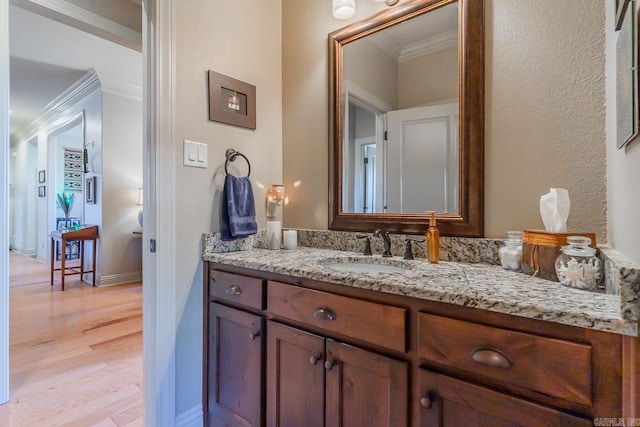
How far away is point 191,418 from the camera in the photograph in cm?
147

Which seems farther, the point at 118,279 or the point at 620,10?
the point at 118,279

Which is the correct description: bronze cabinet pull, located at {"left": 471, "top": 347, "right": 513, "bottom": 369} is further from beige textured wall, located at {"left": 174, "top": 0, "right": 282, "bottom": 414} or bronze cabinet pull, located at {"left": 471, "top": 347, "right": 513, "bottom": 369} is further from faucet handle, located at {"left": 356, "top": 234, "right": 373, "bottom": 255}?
beige textured wall, located at {"left": 174, "top": 0, "right": 282, "bottom": 414}

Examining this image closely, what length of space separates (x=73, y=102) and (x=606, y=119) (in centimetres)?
611

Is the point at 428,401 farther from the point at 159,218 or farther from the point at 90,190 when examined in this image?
the point at 90,190

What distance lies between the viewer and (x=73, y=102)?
15.6 ft

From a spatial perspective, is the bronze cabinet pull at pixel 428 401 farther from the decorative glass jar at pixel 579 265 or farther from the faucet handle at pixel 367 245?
the faucet handle at pixel 367 245

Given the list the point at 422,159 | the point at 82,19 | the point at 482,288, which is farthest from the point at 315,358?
the point at 82,19

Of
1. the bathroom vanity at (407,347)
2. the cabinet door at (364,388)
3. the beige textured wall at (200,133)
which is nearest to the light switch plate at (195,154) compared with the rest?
→ the beige textured wall at (200,133)

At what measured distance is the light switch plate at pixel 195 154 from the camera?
147 cm

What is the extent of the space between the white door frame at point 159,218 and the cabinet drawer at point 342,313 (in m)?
0.54

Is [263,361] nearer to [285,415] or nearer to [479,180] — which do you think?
[285,415]

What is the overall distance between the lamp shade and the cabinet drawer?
1369 mm

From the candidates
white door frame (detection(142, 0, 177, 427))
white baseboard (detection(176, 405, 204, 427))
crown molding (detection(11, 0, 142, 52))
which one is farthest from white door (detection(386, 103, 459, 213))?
crown molding (detection(11, 0, 142, 52))

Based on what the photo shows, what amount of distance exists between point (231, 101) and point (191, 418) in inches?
61.0
